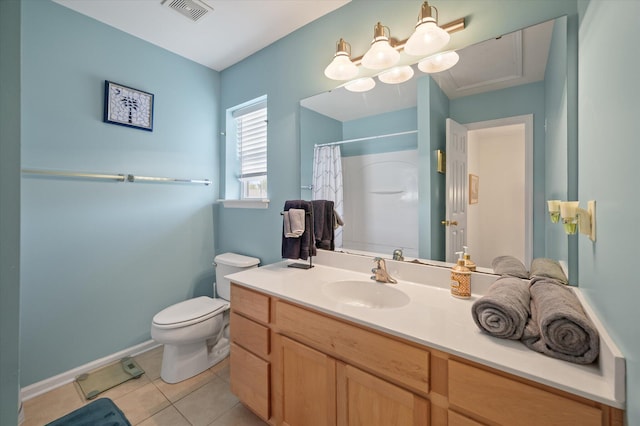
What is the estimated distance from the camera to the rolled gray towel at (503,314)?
0.81 metres

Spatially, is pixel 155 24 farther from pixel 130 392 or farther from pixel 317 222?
pixel 130 392

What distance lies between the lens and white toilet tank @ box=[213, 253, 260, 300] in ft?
7.13

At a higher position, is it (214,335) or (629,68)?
(629,68)

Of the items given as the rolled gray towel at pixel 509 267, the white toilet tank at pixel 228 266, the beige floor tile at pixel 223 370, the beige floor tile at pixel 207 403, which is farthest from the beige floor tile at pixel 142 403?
the rolled gray towel at pixel 509 267

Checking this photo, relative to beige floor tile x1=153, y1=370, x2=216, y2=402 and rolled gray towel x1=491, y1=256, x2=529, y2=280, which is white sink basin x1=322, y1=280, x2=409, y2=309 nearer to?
rolled gray towel x1=491, y1=256, x2=529, y2=280

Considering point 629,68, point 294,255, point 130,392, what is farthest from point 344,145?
point 130,392

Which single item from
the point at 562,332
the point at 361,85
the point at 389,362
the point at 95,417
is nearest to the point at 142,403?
the point at 95,417

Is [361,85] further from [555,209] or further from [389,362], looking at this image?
[389,362]

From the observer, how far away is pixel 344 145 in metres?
1.73

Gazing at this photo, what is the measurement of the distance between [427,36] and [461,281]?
3.84ft

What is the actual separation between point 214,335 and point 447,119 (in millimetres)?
2099

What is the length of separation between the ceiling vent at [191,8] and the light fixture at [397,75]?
4.12 feet

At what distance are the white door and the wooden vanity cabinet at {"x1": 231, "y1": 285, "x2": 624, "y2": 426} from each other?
0.66 m
